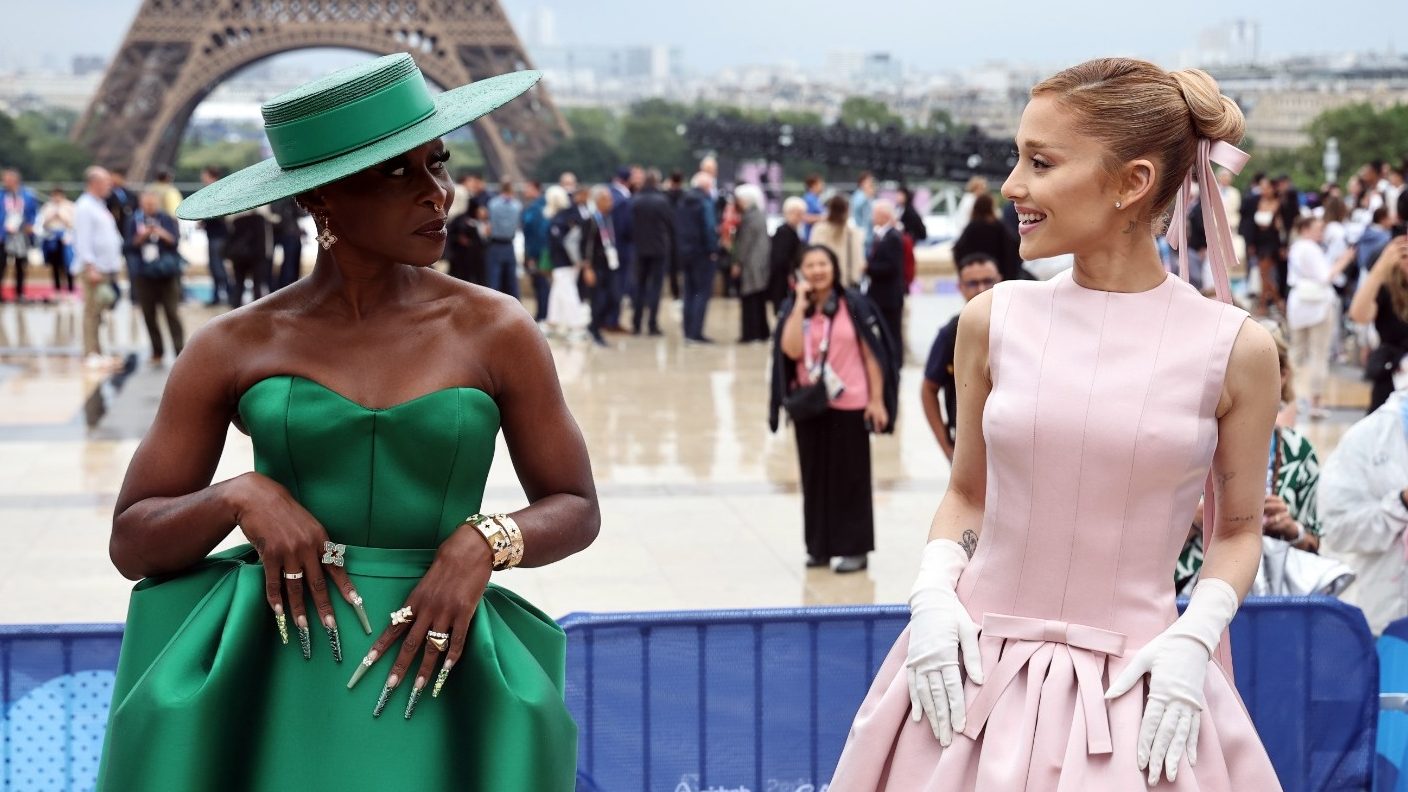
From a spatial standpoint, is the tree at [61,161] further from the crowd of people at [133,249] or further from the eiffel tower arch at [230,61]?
the crowd of people at [133,249]

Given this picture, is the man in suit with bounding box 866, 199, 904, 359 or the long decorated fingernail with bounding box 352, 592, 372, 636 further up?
the long decorated fingernail with bounding box 352, 592, 372, 636

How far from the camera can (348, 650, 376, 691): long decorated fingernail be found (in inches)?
88.0

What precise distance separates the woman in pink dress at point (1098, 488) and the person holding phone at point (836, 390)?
15.6 feet

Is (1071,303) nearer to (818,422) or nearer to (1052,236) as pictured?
(1052,236)

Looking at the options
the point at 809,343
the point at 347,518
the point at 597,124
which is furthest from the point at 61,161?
the point at 347,518

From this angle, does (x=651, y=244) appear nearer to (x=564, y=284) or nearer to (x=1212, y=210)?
(x=564, y=284)

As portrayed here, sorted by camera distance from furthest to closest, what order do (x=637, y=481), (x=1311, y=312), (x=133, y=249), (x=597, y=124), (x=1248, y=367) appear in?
(x=597, y=124) < (x=133, y=249) < (x=1311, y=312) < (x=637, y=481) < (x=1248, y=367)

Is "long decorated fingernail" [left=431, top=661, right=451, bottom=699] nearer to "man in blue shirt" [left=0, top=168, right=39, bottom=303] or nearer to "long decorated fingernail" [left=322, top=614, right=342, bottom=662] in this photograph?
"long decorated fingernail" [left=322, top=614, right=342, bottom=662]

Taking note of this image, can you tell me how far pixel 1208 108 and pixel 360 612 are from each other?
1301mm

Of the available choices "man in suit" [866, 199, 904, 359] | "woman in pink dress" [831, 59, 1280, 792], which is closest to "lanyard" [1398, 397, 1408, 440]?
"woman in pink dress" [831, 59, 1280, 792]

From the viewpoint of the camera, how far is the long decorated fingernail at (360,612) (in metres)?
2.24

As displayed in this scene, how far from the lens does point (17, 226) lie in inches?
743

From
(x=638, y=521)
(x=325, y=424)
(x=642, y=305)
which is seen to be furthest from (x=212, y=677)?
(x=642, y=305)

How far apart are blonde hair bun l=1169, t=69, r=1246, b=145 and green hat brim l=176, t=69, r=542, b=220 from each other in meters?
0.87
